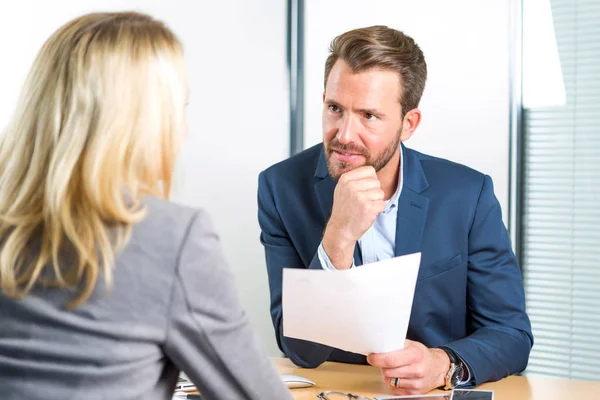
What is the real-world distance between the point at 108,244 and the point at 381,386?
0.91 metres

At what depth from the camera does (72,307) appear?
938 millimetres

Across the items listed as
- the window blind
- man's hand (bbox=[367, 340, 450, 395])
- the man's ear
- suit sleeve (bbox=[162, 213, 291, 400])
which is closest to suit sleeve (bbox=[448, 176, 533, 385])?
man's hand (bbox=[367, 340, 450, 395])

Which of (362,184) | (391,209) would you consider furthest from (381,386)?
(391,209)

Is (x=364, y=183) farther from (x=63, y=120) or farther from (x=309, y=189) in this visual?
(x=63, y=120)

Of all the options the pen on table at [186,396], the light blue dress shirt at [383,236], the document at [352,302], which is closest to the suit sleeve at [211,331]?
the document at [352,302]

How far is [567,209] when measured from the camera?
299 centimetres

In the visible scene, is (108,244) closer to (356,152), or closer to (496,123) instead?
(356,152)

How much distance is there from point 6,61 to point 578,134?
2.09 meters

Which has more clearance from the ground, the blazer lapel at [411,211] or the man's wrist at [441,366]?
the blazer lapel at [411,211]

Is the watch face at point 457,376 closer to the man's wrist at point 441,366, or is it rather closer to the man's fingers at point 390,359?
the man's wrist at point 441,366

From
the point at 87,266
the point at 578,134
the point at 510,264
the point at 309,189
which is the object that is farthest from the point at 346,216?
the point at 578,134

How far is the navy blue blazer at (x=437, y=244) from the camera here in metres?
1.99

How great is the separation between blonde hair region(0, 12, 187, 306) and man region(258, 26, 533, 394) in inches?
36.1

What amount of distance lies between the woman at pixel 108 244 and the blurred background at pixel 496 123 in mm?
1719
